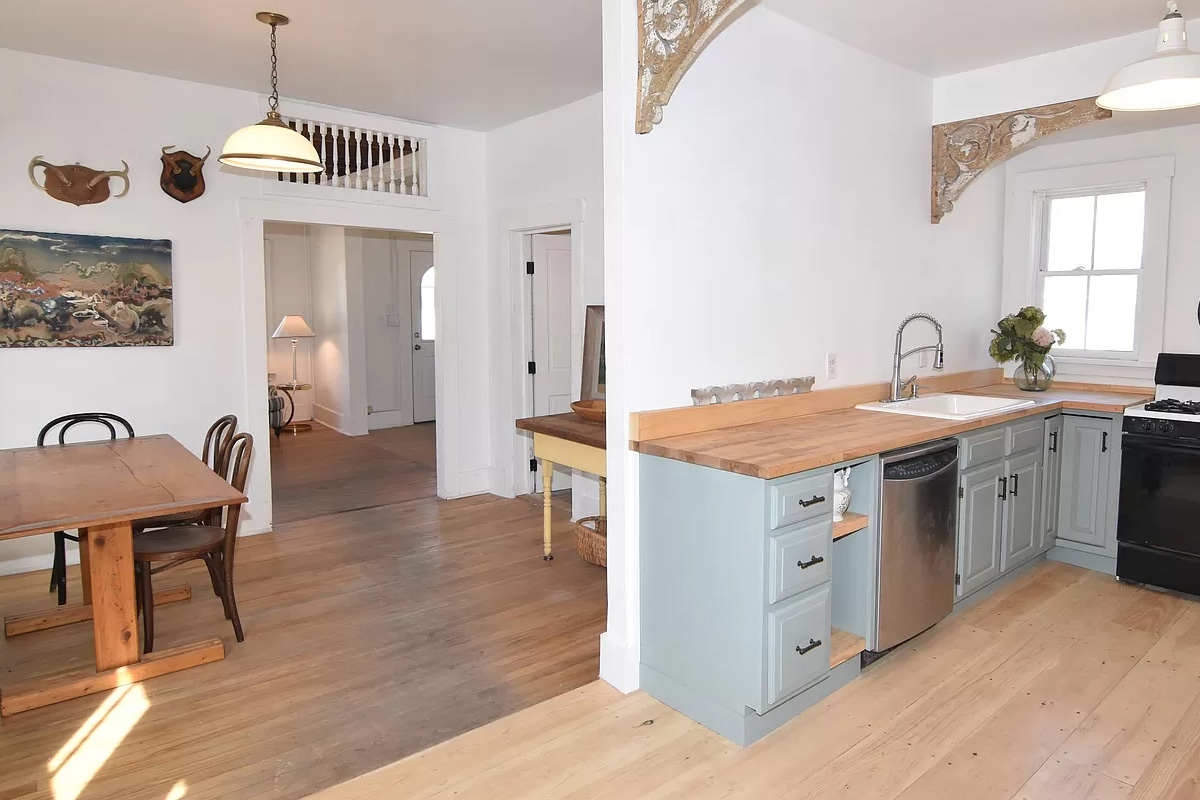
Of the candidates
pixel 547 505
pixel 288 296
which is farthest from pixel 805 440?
pixel 288 296

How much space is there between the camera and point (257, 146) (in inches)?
117

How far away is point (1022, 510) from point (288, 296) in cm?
833

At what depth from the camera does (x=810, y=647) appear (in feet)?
8.07

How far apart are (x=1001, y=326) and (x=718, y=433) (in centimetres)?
249

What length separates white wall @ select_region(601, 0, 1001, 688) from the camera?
262cm

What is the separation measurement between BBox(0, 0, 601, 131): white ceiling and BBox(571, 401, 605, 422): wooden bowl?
1.83m

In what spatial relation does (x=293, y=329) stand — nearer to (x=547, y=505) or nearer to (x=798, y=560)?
(x=547, y=505)

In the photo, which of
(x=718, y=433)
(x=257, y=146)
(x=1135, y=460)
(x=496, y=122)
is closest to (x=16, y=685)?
(x=257, y=146)

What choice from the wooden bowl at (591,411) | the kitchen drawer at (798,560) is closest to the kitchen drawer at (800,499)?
the kitchen drawer at (798,560)

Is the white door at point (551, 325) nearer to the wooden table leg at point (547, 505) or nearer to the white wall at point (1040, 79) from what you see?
the wooden table leg at point (547, 505)

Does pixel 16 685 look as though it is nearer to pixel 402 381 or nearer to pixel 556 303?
pixel 556 303

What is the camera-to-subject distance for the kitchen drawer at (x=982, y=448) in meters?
3.11

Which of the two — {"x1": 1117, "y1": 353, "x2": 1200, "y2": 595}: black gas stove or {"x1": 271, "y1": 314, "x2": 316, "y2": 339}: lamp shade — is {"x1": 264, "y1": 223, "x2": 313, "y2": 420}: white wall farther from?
{"x1": 1117, "y1": 353, "x2": 1200, "y2": 595}: black gas stove

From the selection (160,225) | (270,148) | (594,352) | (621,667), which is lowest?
(621,667)
